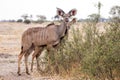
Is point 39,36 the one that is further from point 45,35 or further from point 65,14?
point 65,14

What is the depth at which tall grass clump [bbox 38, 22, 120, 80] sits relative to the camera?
11371 mm

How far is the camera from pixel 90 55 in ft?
38.1

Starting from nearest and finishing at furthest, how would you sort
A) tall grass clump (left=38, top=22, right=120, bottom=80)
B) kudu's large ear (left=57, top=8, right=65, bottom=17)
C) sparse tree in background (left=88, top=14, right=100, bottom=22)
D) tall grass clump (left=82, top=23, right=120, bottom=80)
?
tall grass clump (left=82, top=23, right=120, bottom=80)
tall grass clump (left=38, top=22, right=120, bottom=80)
sparse tree in background (left=88, top=14, right=100, bottom=22)
kudu's large ear (left=57, top=8, right=65, bottom=17)

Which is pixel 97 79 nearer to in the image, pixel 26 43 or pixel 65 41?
pixel 65 41

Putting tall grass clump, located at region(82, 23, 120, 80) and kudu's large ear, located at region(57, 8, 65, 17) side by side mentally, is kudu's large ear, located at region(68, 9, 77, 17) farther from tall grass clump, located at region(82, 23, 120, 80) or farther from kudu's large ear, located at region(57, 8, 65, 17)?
tall grass clump, located at region(82, 23, 120, 80)

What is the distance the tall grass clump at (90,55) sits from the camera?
37.3ft

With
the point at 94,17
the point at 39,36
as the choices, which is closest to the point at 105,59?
the point at 94,17

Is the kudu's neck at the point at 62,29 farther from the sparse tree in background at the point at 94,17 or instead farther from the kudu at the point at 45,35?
the sparse tree in background at the point at 94,17

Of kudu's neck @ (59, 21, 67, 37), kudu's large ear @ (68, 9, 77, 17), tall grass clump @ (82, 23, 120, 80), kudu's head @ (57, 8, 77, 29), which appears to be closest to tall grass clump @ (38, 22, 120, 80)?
tall grass clump @ (82, 23, 120, 80)

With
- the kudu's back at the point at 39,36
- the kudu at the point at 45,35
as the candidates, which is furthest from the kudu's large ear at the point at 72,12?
the kudu's back at the point at 39,36

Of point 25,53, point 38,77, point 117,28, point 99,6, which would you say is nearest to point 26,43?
point 25,53

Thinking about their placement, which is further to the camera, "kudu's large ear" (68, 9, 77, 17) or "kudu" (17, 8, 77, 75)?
"kudu's large ear" (68, 9, 77, 17)

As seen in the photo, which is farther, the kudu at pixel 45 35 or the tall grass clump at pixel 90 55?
the kudu at pixel 45 35

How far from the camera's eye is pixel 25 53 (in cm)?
1658
